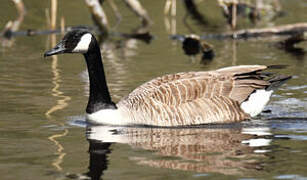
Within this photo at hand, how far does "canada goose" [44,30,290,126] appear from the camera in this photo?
1176 cm

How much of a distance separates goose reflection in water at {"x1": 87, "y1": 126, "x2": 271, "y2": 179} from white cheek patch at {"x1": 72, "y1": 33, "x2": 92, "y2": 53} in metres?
1.30

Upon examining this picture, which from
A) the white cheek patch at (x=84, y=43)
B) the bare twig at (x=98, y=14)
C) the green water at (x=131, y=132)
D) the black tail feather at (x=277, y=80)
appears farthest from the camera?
the bare twig at (x=98, y=14)

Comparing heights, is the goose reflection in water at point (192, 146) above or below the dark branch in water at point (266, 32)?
below

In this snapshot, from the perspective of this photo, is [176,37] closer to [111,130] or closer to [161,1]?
[161,1]

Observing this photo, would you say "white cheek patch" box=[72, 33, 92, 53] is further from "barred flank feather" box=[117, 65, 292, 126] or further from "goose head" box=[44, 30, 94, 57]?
"barred flank feather" box=[117, 65, 292, 126]

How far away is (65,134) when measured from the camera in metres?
11.2

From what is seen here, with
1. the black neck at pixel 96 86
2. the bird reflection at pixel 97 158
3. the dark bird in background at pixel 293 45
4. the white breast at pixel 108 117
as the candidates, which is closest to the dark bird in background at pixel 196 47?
the dark bird in background at pixel 293 45

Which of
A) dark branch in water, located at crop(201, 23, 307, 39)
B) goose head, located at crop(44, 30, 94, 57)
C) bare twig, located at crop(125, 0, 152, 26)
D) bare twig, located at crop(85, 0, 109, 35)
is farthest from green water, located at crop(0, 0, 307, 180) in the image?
bare twig, located at crop(125, 0, 152, 26)

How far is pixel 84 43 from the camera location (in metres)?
12.0

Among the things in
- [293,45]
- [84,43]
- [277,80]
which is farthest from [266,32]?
[84,43]

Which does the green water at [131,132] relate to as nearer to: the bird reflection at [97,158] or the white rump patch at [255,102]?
the bird reflection at [97,158]

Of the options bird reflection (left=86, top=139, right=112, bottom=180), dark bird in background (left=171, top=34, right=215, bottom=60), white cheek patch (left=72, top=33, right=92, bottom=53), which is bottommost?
bird reflection (left=86, top=139, right=112, bottom=180)

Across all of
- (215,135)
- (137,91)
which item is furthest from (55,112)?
(215,135)

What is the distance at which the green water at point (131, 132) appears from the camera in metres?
8.84
